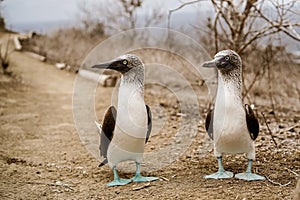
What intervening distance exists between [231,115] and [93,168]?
4.06ft

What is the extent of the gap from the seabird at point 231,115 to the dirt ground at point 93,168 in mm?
236

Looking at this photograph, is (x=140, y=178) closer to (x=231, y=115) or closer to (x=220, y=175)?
(x=220, y=175)

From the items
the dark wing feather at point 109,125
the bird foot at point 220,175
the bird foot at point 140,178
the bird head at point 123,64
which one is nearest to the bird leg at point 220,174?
the bird foot at point 220,175

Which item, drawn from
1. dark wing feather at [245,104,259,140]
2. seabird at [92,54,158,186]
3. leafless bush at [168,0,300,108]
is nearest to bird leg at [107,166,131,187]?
seabird at [92,54,158,186]

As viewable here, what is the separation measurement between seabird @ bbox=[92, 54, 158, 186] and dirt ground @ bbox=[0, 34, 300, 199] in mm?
241

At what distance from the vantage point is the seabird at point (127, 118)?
253cm

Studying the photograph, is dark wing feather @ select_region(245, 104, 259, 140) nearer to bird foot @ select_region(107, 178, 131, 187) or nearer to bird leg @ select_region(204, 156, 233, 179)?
bird leg @ select_region(204, 156, 233, 179)

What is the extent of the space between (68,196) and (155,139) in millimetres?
1562

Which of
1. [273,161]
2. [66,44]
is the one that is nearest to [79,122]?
[273,161]

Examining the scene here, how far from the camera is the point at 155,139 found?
3.99m

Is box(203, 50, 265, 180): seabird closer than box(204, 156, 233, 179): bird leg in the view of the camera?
Yes

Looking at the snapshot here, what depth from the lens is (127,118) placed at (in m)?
2.52

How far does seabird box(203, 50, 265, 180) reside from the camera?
249cm

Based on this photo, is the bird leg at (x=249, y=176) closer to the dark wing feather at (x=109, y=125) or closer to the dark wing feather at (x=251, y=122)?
the dark wing feather at (x=251, y=122)
